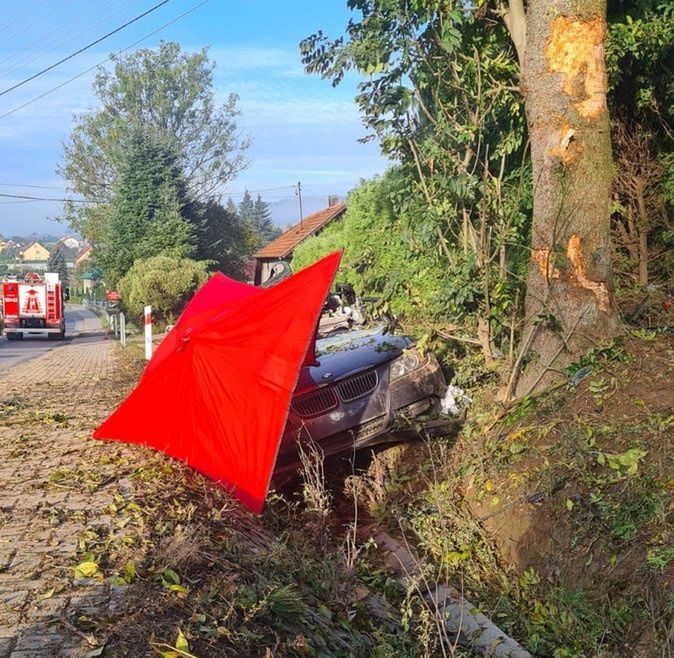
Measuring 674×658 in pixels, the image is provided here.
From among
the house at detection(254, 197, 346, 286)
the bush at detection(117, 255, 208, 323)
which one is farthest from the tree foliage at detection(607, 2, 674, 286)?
the house at detection(254, 197, 346, 286)

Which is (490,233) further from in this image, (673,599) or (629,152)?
(673,599)

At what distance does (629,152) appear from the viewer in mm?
10070

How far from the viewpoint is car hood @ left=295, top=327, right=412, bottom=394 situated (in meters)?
6.75

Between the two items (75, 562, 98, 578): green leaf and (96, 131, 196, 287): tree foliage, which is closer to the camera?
(75, 562, 98, 578): green leaf

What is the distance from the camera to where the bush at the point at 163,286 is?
3133 centimetres

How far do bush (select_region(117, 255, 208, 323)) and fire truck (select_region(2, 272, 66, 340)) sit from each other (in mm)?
3234

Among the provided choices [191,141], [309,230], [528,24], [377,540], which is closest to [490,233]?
[528,24]

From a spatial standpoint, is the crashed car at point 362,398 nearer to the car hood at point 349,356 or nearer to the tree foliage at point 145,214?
the car hood at point 349,356

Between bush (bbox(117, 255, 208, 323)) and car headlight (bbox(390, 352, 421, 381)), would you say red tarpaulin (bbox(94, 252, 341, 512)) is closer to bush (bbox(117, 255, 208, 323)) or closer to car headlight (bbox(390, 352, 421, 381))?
car headlight (bbox(390, 352, 421, 381))

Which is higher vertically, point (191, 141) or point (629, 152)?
point (191, 141)

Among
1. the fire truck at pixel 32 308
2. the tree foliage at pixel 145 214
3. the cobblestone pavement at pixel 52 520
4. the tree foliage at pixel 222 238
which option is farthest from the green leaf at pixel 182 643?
the tree foliage at pixel 222 238

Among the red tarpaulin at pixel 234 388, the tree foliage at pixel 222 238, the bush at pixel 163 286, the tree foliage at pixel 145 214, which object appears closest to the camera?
the red tarpaulin at pixel 234 388

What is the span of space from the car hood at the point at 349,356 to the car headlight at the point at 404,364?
7cm

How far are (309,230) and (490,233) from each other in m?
30.9
